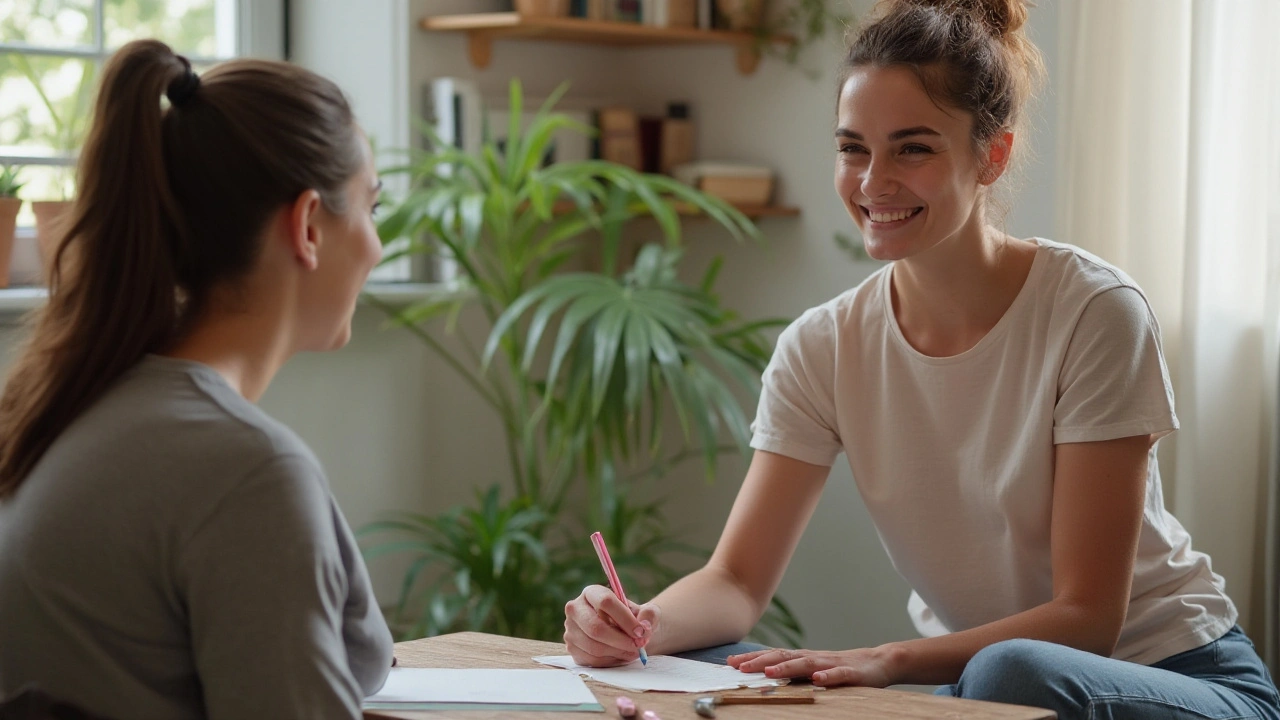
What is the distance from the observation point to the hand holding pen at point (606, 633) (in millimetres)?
1483

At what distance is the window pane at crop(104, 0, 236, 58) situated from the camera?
2904mm

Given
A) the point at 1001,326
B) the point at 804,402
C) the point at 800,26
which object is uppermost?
the point at 800,26

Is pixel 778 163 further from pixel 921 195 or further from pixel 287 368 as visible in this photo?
pixel 921 195

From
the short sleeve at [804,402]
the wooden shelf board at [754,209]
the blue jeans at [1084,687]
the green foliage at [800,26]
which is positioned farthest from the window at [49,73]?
the blue jeans at [1084,687]

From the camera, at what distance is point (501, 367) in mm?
3279

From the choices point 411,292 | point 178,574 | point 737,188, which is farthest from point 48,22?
point 178,574

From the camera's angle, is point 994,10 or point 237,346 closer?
point 237,346

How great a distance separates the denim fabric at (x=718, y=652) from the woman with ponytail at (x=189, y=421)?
0.50 meters

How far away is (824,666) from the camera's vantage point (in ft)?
4.64

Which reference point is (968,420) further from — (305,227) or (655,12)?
(655,12)

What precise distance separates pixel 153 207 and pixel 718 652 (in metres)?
0.85

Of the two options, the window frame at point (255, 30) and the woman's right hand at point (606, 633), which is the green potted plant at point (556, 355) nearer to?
the window frame at point (255, 30)

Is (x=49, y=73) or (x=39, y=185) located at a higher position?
(x=49, y=73)

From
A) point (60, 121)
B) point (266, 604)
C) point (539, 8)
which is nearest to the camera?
point (266, 604)
